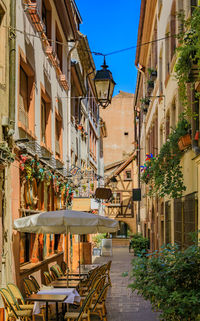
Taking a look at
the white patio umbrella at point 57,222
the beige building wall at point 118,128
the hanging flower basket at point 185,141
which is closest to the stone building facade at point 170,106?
the hanging flower basket at point 185,141

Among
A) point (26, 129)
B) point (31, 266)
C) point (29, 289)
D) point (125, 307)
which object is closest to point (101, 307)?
point (29, 289)

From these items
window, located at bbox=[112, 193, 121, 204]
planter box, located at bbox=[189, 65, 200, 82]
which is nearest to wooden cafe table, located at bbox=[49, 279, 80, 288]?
planter box, located at bbox=[189, 65, 200, 82]

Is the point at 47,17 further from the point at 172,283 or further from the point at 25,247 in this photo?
the point at 172,283

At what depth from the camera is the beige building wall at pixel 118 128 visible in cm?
5831

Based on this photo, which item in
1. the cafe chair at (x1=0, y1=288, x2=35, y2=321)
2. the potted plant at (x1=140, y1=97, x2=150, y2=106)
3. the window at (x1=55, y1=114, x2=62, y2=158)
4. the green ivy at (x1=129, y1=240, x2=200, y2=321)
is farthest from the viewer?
the potted plant at (x1=140, y1=97, x2=150, y2=106)

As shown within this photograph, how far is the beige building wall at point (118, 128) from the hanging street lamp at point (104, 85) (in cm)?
4646

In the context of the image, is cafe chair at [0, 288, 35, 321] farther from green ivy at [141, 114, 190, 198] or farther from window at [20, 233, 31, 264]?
green ivy at [141, 114, 190, 198]

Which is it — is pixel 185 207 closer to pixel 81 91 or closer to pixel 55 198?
pixel 55 198

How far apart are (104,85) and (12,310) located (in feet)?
18.2

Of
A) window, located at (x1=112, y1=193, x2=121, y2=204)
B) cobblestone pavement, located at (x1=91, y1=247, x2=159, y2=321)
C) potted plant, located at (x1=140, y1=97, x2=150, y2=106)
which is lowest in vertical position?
cobblestone pavement, located at (x1=91, y1=247, x2=159, y2=321)

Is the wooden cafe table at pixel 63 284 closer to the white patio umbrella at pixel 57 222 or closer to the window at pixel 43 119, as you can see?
the white patio umbrella at pixel 57 222

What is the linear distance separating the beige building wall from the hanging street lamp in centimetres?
4646

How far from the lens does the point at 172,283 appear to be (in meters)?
5.97

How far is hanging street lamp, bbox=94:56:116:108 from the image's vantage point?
1141cm
